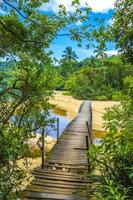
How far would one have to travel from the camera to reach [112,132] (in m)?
6.75

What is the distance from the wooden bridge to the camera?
846 cm

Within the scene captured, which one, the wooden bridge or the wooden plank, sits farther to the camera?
the wooden bridge

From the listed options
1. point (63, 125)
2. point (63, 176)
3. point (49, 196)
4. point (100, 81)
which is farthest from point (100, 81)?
point (49, 196)

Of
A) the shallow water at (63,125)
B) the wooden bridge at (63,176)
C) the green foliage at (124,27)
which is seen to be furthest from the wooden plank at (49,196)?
the shallow water at (63,125)

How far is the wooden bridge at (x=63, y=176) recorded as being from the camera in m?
8.46

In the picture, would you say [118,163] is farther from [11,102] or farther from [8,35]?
[11,102]

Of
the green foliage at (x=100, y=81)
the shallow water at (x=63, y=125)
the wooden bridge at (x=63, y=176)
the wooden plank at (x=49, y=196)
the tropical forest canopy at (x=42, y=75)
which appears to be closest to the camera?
the tropical forest canopy at (x=42, y=75)

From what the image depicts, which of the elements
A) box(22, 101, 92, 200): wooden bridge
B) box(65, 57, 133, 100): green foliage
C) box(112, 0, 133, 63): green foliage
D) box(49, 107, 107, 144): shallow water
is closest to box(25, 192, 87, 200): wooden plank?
box(22, 101, 92, 200): wooden bridge

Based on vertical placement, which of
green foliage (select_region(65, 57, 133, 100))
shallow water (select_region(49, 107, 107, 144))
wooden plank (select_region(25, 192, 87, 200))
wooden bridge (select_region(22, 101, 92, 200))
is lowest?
wooden plank (select_region(25, 192, 87, 200))

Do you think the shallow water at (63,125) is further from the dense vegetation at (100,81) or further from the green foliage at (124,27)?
the dense vegetation at (100,81)

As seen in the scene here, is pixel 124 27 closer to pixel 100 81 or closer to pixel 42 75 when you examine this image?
pixel 42 75

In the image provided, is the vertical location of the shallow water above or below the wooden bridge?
above

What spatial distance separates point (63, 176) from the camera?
9.96 metres

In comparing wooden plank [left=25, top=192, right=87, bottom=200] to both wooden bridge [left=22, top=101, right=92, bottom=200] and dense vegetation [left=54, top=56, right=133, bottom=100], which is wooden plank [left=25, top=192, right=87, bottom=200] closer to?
wooden bridge [left=22, top=101, right=92, bottom=200]
